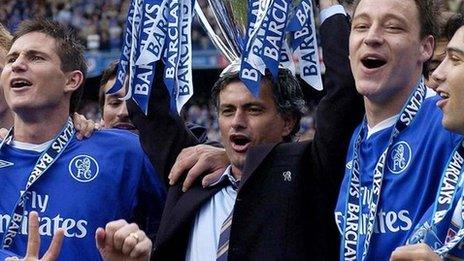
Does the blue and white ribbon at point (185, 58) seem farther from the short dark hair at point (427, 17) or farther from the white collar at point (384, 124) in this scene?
the short dark hair at point (427, 17)

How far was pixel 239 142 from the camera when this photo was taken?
4.67 metres

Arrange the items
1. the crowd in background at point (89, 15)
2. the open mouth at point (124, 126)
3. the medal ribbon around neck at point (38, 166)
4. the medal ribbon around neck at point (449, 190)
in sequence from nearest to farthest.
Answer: the medal ribbon around neck at point (449, 190), the medal ribbon around neck at point (38, 166), the open mouth at point (124, 126), the crowd in background at point (89, 15)

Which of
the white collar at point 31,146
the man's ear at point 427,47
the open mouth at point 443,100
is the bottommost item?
the white collar at point 31,146

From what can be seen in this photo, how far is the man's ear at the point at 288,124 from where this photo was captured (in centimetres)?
478

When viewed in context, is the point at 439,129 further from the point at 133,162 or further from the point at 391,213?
the point at 133,162

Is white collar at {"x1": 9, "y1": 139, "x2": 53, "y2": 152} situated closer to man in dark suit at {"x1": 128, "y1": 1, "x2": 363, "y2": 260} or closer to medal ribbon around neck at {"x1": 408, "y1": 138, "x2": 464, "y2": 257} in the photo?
man in dark suit at {"x1": 128, "y1": 1, "x2": 363, "y2": 260}

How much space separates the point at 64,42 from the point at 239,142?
3.63 feet

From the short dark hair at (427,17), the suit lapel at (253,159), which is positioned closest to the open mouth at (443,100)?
the short dark hair at (427,17)

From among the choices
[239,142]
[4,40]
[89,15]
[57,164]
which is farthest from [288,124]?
[89,15]

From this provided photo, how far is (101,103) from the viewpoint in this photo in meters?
6.52

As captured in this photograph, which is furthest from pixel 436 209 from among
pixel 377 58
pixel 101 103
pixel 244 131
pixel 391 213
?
pixel 101 103

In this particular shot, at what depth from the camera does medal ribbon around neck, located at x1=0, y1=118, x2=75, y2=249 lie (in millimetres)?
4859

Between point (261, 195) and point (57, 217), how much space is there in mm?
1021

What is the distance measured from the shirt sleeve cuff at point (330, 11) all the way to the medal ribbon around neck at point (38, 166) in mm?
1369
